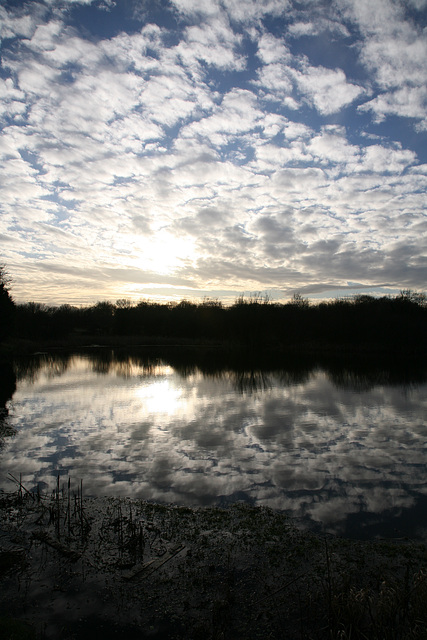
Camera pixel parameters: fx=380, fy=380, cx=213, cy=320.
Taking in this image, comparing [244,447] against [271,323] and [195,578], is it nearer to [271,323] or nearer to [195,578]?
[195,578]

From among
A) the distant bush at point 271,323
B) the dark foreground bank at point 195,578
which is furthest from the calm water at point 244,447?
the distant bush at point 271,323

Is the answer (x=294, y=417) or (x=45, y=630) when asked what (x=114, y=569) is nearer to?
(x=45, y=630)

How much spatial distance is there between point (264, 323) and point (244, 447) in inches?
2019

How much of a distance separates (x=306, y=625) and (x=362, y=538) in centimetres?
220

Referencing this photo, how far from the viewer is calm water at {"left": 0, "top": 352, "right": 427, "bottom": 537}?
7109 mm

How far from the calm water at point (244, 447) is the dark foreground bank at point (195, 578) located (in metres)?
0.86

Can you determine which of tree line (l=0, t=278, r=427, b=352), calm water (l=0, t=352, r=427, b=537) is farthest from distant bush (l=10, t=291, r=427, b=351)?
calm water (l=0, t=352, r=427, b=537)

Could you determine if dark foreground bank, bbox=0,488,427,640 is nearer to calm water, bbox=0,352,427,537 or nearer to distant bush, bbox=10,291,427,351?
calm water, bbox=0,352,427,537

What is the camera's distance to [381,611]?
12.0 ft

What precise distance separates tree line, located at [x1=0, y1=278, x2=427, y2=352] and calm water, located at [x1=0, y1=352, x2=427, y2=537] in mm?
24062

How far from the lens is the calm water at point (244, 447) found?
23.3 ft

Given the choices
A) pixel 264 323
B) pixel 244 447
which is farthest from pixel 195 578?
pixel 264 323

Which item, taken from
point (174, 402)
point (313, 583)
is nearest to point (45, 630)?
point (313, 583)

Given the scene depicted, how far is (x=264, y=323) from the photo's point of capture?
60.9 m
